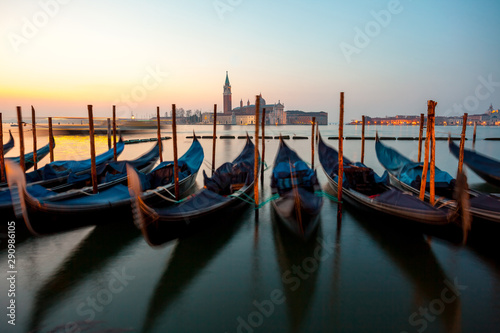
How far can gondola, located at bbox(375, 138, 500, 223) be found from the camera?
3.84 meters

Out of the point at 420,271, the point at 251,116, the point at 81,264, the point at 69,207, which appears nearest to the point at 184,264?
the point at 81,264

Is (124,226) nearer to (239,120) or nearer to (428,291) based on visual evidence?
(428,291)

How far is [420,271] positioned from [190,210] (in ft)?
9.87

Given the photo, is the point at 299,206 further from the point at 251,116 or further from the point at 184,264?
the point at 251,116

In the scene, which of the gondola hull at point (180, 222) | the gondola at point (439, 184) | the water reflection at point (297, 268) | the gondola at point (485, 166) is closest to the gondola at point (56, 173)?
the gondola hull at point (180, 222)

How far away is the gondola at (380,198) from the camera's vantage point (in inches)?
148

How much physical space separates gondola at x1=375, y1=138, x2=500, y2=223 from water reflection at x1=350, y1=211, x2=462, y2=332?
0.75 m

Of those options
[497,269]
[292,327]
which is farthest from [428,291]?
[292,327]

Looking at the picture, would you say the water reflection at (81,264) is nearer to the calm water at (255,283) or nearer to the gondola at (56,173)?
the calm water at (255,283)

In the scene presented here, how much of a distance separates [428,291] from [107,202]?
14.3 feet

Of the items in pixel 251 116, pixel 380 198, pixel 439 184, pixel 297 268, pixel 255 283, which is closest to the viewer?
pixel 255 283

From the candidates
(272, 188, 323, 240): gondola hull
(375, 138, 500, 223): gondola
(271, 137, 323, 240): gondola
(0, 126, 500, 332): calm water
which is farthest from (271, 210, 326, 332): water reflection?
(375, 138, 500, 223): gondola

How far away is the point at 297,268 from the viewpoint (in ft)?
12.0

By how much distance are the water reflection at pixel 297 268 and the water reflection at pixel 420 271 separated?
0.95m
